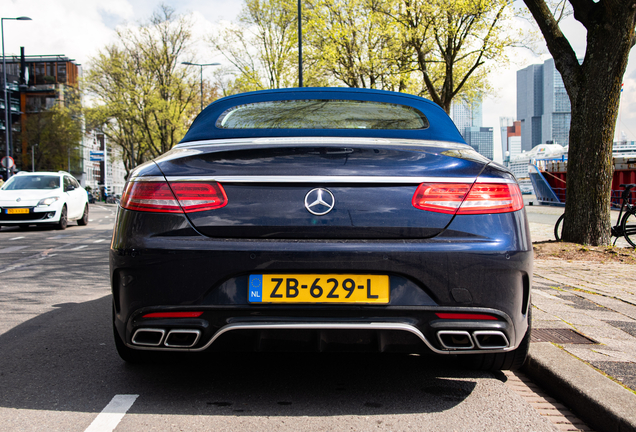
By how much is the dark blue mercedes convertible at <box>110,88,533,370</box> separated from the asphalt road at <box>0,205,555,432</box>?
13.4 inches

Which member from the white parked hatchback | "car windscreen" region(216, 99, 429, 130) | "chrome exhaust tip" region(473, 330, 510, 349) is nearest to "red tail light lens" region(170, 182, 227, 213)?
"car windscreen" region(216, 99, 429, 130)

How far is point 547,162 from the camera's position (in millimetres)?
35781

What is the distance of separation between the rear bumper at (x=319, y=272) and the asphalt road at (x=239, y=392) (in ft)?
1.15

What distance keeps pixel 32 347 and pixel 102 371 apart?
2.79 feet

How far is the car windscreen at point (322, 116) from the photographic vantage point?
3.44 meters

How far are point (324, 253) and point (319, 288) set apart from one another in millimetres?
155

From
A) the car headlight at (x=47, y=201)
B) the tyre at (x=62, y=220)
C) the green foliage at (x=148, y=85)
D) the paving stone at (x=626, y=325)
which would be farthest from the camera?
the green foliage at (x=148, y=85)

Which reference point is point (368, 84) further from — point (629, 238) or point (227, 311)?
point (227, 311)

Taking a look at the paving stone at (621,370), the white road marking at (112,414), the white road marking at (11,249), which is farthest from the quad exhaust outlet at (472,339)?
the white road marking at (11,249)

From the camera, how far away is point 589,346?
3.69 metres

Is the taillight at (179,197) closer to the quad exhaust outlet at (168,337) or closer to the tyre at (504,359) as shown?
the quad exhaust outlet at (168,337)

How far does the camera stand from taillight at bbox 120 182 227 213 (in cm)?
264

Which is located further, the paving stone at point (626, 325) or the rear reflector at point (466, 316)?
the paving stone at point (626, 325)

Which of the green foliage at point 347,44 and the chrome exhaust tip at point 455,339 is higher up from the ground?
the green foliage at point 347,44
